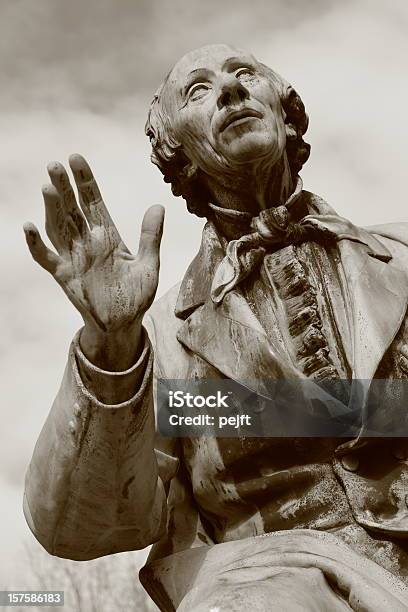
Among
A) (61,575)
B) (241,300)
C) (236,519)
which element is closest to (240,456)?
(236,519)

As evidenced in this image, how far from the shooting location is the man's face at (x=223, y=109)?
4855 mm

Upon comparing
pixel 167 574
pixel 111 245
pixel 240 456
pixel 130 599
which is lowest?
pixel 130 599

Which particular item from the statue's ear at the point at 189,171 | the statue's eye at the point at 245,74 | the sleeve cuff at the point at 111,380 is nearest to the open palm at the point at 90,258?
the sleeve cuff at the point at 111,380

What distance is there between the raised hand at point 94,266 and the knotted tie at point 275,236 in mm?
612

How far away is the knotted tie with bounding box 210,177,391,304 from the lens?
487 centimetres

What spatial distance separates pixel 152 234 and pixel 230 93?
818 mm

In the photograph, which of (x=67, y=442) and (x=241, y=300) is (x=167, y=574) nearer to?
(x=67, y=442)

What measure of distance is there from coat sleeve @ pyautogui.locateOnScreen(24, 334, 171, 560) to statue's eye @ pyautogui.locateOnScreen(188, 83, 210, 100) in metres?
1.14

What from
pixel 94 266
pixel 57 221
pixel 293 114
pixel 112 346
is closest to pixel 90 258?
pixel 94 266

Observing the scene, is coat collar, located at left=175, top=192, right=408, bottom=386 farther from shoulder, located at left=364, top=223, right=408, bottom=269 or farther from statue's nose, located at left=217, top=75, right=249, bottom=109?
statue's nose, located at left=217, top=75, right=249, bottom=109

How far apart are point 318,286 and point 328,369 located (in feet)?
1.21

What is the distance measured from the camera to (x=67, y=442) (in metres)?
4.41

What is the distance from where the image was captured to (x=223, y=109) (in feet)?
16.0

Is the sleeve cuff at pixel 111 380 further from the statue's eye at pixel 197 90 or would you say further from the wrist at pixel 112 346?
the statue's eye at pixel 197 90
